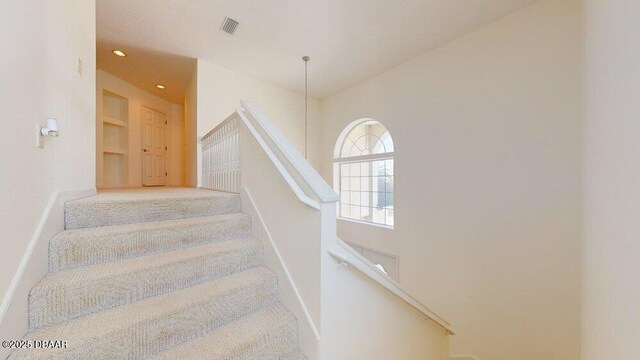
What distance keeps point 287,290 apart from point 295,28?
A: 9.44ft

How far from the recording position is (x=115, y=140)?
450 centimetres

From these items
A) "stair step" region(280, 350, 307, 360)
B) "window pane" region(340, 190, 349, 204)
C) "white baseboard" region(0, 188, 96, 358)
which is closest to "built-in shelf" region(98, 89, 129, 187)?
"white baseboard" region(0, 188, 96, 358)

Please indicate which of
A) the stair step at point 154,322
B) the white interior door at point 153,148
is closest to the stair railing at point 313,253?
the stair step at point 154,322

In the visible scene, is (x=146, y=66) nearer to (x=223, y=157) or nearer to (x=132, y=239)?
(x=223, y=157)

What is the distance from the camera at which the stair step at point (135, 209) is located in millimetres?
1357

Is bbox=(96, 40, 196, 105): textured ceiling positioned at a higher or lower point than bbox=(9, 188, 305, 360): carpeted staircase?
higher

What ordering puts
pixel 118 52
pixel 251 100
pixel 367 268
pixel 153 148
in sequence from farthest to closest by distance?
pixel 153 148 → pixel 251 100 → pixel 118 52 → pixel 367 268

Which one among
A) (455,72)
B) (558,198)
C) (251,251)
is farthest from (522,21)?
(251,251)

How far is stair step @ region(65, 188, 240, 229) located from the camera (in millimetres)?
1357

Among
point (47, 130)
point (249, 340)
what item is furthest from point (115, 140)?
point (249, 340)

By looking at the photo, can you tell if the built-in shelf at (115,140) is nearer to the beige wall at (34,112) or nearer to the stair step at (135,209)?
the beige wall at (34,112)

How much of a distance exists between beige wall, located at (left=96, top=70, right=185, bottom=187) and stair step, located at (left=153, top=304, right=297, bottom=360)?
4617 mm

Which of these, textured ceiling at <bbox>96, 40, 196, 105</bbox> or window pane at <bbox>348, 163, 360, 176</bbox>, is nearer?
textured ceiling at <bbox>96, 40, 196, 105</bbox>

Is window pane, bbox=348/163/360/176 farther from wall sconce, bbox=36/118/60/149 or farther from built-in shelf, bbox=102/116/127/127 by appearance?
built-in shelf, bbox=102/116/127/127
